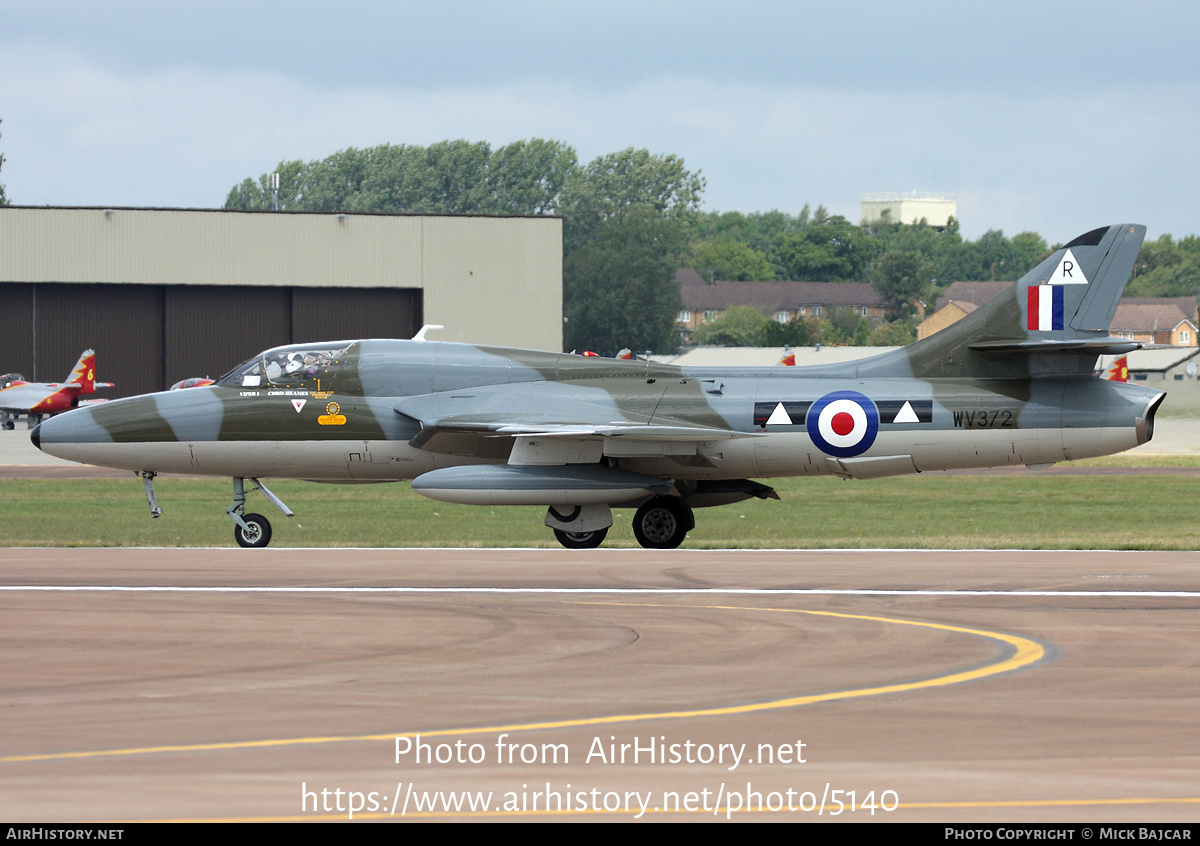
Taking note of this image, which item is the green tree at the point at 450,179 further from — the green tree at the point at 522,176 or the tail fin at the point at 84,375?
the tail fin at the point at 84,375

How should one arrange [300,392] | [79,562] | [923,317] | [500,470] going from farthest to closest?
[923,317] → [300,392] → [500,470] → [79,562]

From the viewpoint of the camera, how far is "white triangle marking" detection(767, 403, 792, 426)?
19.5 m

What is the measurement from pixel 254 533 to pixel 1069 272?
39.1 ft

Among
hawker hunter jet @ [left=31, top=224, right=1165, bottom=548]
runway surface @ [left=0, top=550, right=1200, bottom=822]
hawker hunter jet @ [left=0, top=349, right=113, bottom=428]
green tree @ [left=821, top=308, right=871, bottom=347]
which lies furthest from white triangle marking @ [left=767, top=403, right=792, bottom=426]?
green tree @ [left=821, top=308, right=871, bottom=347]

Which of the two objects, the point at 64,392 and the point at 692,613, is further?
the point at 64,392

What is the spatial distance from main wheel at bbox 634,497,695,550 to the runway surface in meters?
4.35

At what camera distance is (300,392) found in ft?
67.9

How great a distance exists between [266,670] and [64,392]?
5103 cm

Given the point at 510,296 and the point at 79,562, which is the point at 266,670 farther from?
the point at 510,296

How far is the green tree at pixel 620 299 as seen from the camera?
401ft

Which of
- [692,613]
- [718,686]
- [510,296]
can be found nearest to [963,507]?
[692,613]

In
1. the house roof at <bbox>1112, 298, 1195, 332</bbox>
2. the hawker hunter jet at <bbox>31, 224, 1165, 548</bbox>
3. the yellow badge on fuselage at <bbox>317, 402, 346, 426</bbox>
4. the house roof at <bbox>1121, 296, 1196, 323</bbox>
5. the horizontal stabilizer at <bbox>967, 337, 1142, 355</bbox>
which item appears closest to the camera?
the horizontal stabilizer at <bbox>967, 337, 1142, 355</bbox>

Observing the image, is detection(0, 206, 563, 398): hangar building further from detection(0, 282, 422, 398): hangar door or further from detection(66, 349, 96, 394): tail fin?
detection(66, 349, 96, 394): tail fin
